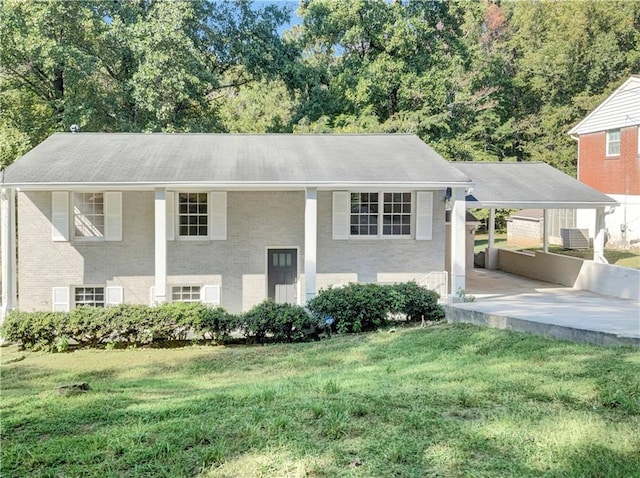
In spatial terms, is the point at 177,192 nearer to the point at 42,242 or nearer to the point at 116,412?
the point at 42,242

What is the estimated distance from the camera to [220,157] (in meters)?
14.5

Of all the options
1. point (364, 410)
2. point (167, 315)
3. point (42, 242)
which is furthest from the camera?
point (42, 242)

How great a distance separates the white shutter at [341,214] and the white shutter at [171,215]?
4.26 meters

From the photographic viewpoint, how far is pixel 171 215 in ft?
45.9

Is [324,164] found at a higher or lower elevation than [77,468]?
higher

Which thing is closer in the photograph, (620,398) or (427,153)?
(620,398)

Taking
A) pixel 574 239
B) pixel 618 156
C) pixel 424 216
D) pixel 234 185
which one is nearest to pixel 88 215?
pixel 234 185

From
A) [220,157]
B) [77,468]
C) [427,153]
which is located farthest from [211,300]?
[77,468]

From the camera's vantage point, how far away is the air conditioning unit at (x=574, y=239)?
2423cm

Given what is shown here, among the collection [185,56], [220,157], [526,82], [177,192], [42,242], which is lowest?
[42,242]

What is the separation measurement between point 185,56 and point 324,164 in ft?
34.6

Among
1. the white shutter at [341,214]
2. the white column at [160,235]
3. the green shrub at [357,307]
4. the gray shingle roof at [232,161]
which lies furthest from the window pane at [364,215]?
the white column at [160,235]

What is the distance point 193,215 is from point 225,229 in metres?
0.95

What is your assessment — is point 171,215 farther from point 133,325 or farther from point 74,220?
point 133,325
